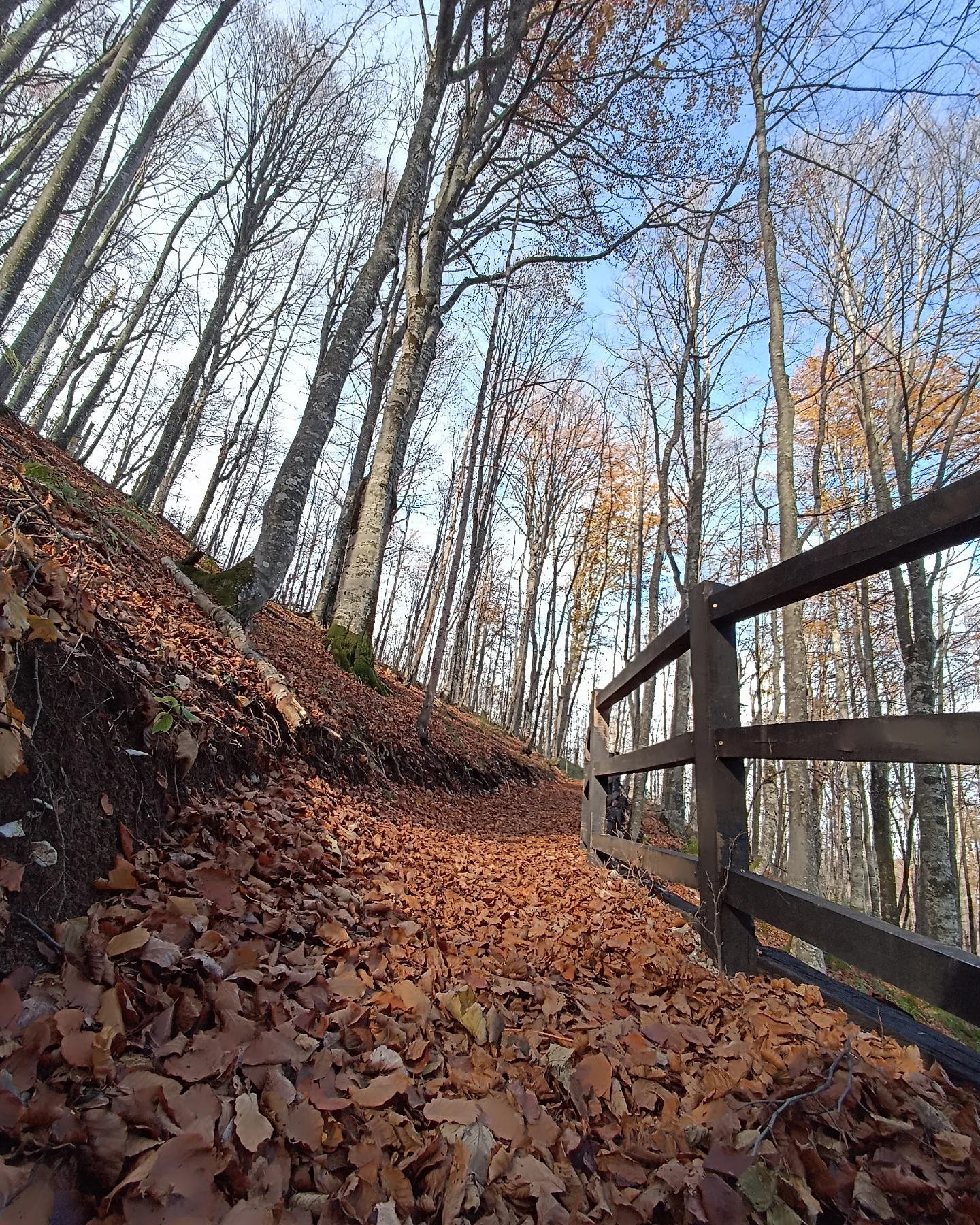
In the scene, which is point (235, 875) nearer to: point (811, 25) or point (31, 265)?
point (31, 265)

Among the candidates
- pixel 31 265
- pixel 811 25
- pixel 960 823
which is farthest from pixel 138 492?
pixel 960 823

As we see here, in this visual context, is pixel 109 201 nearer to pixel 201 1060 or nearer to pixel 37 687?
pixel 37 687

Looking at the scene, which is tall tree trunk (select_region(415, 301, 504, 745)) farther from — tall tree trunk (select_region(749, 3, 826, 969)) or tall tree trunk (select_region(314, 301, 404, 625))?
tall tree trunk (select_region(749, 3, 826, 969))

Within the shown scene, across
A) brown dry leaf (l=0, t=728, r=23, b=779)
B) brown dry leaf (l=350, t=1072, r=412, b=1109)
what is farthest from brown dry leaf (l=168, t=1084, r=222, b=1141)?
brown dry leaf (l=0, t=728, r=23, b=779)

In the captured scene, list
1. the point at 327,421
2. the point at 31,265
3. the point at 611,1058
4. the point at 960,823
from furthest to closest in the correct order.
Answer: the point at 960,823, the point at 327,421, the point at 31,265, the point at 611,1058

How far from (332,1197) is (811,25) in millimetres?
10101

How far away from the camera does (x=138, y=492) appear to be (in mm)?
11523

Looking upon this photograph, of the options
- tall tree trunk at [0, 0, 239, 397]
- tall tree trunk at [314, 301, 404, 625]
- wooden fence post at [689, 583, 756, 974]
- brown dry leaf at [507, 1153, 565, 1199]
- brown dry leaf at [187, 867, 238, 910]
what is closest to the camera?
brown dry leaf at [507, 1153, 565, 1199]

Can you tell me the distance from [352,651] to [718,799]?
6.67 meters

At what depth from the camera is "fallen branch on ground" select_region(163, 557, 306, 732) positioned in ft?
13.0

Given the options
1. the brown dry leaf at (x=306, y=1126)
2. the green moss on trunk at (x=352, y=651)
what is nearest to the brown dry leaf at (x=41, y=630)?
the brown dry leaf at (x=306, y=1126)

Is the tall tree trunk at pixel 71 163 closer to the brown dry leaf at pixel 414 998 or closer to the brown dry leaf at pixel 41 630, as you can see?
the brown dry leaf at pixel 41 630

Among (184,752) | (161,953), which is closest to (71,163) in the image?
(184,752)

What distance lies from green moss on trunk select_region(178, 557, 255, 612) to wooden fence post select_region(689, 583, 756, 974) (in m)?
4.35
